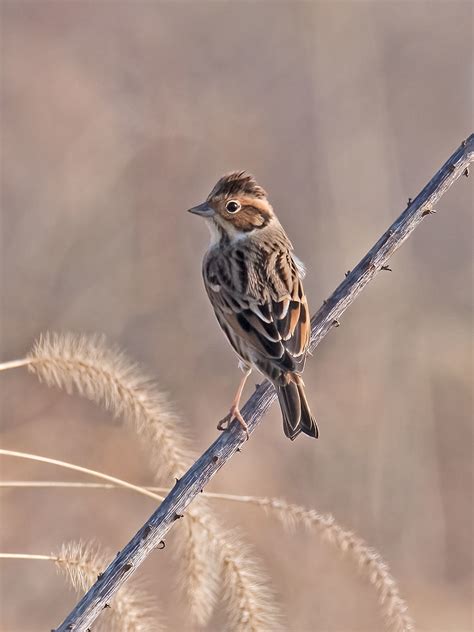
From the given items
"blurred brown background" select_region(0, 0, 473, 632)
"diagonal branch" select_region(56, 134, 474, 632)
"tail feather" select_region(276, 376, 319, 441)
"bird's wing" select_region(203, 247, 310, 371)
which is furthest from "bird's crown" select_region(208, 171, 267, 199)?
"blurred brown background" select_region(0, 0, 473, 632)

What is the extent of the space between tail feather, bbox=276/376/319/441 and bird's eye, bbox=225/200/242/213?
1009 mm

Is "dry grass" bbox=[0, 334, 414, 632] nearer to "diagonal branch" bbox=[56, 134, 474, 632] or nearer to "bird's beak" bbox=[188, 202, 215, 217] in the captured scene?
"diagonal branch" bbox=[56, 134, 474, 632]

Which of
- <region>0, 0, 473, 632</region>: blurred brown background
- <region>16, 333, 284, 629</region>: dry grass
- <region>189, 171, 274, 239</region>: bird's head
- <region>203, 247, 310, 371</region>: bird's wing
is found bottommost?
<region>0, 0, 473, 632</region>: blurred brown background

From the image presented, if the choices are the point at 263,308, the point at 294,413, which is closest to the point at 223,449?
the point at 294,413

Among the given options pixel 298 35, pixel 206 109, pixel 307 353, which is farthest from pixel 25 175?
pixel 307 353

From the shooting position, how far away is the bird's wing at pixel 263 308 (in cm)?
399

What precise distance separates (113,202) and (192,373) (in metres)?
1.46

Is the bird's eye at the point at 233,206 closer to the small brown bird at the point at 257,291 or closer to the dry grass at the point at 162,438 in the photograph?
the small brown bird at the point at 257,291

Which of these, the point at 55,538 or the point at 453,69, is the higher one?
the point at 453,69

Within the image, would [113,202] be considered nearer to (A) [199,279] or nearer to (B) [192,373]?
(A) [199,279]

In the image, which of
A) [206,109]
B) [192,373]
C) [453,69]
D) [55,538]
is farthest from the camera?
[453,69]

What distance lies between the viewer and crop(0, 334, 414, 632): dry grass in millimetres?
3049

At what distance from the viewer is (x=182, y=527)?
3.26 m

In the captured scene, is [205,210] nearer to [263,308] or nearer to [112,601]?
[263,308]
